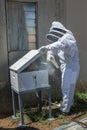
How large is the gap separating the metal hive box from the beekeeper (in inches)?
19.6

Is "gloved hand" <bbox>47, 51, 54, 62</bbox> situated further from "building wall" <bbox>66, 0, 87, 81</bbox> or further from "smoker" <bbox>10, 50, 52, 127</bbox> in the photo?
"building wall" <bbox>66, 0, 87, 81</bbox>

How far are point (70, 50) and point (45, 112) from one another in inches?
60.9

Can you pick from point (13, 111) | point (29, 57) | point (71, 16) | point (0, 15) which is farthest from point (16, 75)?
point (71, 16)

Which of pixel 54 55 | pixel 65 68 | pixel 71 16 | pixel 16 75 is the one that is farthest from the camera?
pixel 71 16

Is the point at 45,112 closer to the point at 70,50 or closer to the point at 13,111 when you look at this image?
the point at 13,111

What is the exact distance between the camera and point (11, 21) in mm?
7902

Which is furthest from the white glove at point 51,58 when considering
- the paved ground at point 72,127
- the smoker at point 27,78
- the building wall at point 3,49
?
the paved ground at point 72,127

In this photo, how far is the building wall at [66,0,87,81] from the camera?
8523mm

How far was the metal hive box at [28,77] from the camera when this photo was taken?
6.74 m

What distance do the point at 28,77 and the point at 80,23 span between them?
2637mm

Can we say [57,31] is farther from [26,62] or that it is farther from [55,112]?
[55,112]

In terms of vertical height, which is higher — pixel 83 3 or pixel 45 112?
pixel 83 3

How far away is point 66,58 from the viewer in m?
7.27

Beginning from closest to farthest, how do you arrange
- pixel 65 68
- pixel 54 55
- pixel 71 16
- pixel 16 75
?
pixel 16 75 < pixel 65 68 < pixel 54 55 < pixel 71 16
